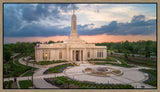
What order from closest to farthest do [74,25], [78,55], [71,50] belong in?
[71,50] < [78,55] < [74,25]

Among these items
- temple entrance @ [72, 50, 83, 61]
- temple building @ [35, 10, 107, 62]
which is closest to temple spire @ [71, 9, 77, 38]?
temple building @ [35, 10, 107, 62]

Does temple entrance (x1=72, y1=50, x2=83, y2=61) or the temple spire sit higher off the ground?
the temple spire

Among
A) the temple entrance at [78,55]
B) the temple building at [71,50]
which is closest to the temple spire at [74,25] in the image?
the temple building at [71,50]

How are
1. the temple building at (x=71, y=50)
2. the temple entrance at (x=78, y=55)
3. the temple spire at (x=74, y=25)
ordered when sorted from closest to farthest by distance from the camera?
the temple building at (x=71, y=50) < the temple entrance at (x=78, y=55) < the temple spire at (x=74, y=25)

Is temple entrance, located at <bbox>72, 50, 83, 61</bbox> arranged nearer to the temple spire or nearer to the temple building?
the temple building

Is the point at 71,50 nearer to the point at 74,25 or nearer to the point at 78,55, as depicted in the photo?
the point at 78,55

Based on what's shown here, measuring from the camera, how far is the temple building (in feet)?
131

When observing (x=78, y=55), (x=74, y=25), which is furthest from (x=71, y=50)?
(x=74, y=25)

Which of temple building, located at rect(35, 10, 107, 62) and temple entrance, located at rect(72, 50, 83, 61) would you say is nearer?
temple building, located at rect(35, 10, 107, 62)

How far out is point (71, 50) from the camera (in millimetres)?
42531

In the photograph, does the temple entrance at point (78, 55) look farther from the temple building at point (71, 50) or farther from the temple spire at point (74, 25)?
the temple spire at point (74, 25)

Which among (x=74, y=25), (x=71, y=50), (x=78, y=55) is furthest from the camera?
(x=74, y=25)

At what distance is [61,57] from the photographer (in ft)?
141

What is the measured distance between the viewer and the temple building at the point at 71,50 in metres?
40.1
